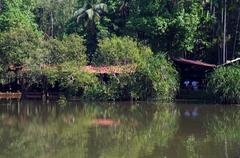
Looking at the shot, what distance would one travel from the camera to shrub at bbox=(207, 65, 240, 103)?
91.9 ft

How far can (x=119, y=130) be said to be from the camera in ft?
63.1

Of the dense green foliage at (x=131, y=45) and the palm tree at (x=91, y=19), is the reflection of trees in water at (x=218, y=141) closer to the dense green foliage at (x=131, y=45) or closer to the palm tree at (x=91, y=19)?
the dense green foliage at (x=131, y=45)

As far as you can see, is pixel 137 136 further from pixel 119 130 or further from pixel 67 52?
pixel 67 52

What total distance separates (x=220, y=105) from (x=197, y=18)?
7460mm

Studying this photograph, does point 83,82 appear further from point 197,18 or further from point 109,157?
point 109,157

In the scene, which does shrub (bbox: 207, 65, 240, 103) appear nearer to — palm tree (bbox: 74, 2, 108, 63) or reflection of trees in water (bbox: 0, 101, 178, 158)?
reflection of trees in water (bbox: 0, 101, 178, 158)

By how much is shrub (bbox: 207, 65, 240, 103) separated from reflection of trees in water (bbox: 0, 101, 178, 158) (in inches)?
163

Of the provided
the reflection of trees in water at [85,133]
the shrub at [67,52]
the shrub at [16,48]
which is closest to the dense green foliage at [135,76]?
the shrub at [67,52]

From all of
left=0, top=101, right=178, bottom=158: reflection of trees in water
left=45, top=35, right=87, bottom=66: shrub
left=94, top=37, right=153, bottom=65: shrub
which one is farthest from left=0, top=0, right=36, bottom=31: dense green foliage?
left=0, top=101, right=178, bottom=158: reflection of trees in water

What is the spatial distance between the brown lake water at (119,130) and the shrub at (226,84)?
1.19 meters

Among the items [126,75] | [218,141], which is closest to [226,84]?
[126,75]

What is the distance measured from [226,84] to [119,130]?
11130 mm

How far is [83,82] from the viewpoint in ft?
101

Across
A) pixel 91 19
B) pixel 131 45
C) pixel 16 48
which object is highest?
pixel 91 19
